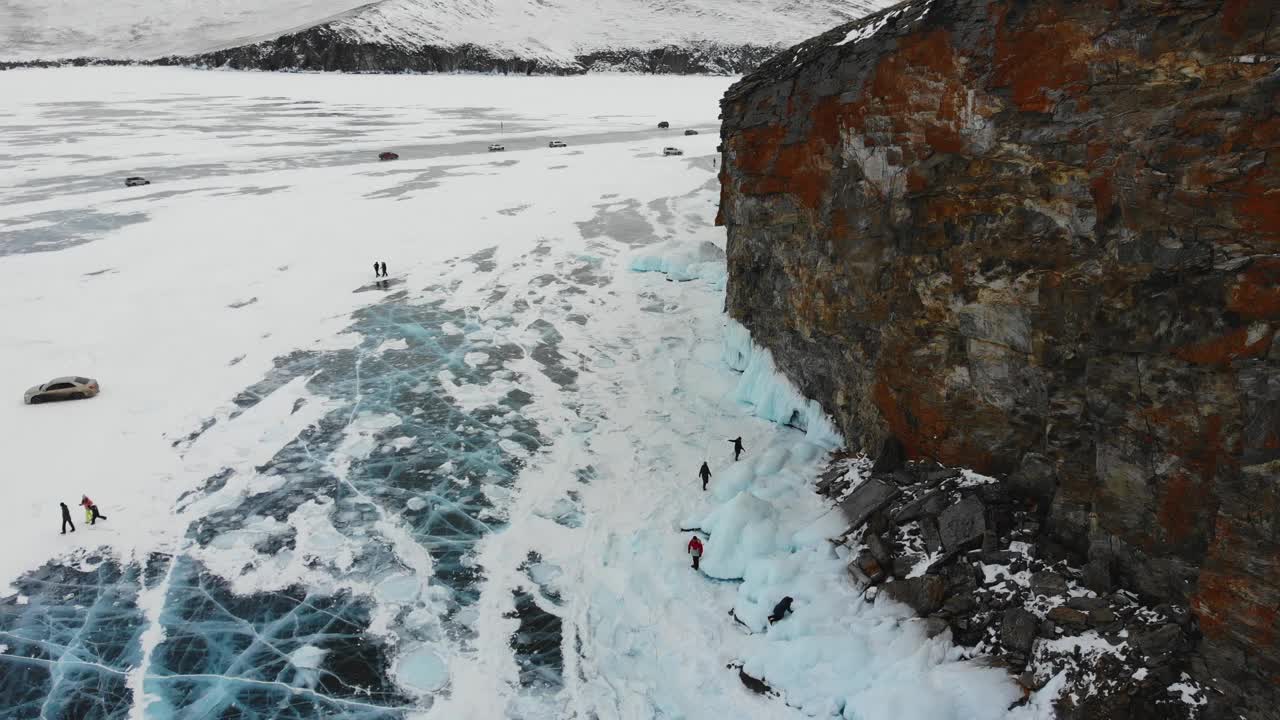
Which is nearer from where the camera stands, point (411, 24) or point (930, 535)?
point (930, 535)

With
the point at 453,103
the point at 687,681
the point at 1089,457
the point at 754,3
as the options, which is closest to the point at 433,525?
the point at 687,681

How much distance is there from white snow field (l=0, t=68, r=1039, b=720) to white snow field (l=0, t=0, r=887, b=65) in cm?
10803

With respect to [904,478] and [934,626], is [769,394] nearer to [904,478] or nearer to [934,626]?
[904,478]

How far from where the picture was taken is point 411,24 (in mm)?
139500

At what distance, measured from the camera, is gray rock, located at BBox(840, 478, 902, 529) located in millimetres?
15234

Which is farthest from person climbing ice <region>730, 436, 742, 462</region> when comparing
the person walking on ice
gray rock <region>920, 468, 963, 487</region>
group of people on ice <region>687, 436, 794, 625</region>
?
the person walking on ice

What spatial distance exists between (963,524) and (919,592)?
4.86 feet

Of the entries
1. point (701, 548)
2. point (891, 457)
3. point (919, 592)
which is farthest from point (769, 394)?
point (919, 592)

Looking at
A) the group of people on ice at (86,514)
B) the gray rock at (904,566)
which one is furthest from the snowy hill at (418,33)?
the gray rock at (904,566)

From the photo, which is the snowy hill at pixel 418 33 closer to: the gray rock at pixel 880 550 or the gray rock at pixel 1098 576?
the gray rock at pixel 880 550

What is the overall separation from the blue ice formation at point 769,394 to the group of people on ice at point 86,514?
54.6 feet

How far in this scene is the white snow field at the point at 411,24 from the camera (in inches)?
5502

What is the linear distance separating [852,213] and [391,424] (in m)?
14.3

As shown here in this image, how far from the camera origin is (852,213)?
59.0 feet
